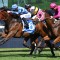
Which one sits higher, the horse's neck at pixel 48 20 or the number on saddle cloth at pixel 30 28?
the horse's neck at pixel 48 20

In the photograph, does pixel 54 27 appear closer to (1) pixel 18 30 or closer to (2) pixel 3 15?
(1) pixel 18 30

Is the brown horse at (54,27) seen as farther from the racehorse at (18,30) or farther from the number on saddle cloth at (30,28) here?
the number on saddle cloth at (30,28)

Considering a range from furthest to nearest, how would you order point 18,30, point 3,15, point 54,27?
point 18,30 → point 3,15 → point 54,27

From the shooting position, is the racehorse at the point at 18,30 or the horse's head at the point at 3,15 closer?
the racehorse at the point at 18,30

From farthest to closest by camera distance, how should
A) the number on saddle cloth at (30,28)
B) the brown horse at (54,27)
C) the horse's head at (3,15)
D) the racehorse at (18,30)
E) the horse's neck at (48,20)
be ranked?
the number on saddle cloth at (30,28) < the horse's head at (3,15) < the racehorse at (18,30) < the brown horse at (54,27) < the horse's neck at (48,20)

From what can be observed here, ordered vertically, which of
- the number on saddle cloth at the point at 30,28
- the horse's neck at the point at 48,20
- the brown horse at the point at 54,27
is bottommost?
the number on saddle cloth at the point at 30,28

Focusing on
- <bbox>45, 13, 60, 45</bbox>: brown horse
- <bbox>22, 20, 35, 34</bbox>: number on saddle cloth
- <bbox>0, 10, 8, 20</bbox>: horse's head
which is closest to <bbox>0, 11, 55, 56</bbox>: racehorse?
<bbox>0, 10, 8, 20</bbox>: horse's head

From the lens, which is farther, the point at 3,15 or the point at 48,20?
the point at 3,15

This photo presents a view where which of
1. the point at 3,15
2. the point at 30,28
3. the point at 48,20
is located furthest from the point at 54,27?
the point at 3,15

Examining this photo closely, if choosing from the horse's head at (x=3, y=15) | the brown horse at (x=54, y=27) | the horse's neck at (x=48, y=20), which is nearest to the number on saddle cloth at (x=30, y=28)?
the horse's head at (x=3, y=15)

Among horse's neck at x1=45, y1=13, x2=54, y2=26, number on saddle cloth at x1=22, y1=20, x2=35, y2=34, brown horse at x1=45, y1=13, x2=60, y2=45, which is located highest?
horse's neck at x1=45, y1=13, x2=54, y2=26

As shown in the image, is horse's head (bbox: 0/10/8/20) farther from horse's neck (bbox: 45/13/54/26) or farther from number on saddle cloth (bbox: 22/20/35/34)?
horse's neck (bbox: 45/13/54/26)

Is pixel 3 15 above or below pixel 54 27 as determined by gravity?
above

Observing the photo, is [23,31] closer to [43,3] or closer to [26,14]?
[26,14]
